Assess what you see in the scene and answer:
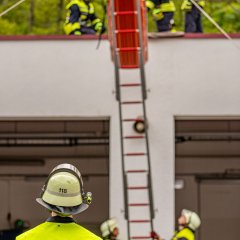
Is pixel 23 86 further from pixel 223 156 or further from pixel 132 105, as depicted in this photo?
pixel 223 156

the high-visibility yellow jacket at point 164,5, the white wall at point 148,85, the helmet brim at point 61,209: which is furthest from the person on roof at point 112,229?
the helmet brim at point 61,209

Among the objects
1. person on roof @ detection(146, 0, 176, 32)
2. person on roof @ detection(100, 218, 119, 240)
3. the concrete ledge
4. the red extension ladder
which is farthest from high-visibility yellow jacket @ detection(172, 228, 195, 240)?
person on roof @ detection(146, 0, 176, 32)

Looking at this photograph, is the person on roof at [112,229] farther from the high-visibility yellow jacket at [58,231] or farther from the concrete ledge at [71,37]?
the high-visibility yellow jacket at [58,231]

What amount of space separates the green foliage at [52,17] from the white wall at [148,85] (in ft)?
32.9

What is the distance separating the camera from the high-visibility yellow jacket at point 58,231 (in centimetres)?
386

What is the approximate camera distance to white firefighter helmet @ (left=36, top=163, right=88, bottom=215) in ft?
12.8

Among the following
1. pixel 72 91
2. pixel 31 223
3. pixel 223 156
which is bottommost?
pixel 31 223

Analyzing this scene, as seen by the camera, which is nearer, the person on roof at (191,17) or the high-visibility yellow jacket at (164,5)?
the high-visibility yellow jacket at (164,5)

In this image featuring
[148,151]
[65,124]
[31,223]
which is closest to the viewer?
[148,151]

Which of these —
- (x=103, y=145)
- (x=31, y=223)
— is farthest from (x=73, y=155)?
(x=31, y=223)

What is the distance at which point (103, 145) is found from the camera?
17219 millimetres

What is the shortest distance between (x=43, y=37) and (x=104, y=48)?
82 cm

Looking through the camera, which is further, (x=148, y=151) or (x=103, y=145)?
(x=103, y=145)

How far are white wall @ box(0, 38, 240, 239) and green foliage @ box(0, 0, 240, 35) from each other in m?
10.0
